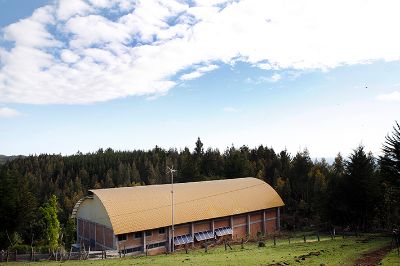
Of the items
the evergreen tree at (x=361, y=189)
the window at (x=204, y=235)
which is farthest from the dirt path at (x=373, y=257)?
the window at (x=204, y=235)

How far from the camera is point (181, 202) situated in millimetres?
54531

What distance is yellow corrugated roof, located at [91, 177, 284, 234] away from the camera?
156 feet

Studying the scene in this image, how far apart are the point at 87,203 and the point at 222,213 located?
69.5ft

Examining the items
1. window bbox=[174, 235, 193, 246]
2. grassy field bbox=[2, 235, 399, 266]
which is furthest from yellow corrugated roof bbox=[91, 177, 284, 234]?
grassy field bbox=[2, 235, 399, 266]

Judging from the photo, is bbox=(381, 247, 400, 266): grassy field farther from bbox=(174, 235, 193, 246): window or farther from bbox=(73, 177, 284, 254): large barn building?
bbox=(174, 235, 193, 246): window

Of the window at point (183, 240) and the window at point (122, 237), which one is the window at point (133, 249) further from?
the window at point (183, 240)

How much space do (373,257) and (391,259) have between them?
2339 millimetres

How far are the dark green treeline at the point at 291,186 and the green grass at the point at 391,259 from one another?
1228cm

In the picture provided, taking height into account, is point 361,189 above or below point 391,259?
above

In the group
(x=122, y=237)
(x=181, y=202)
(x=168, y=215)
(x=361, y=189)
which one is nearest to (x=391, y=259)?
(x=361, y=189)

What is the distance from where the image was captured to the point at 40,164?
552 feet

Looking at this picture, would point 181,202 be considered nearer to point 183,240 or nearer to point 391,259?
point 183,240

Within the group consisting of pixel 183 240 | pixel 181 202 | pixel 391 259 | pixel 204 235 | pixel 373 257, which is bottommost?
pixel 183 240

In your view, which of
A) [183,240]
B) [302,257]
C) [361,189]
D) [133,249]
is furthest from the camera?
[183,240]
